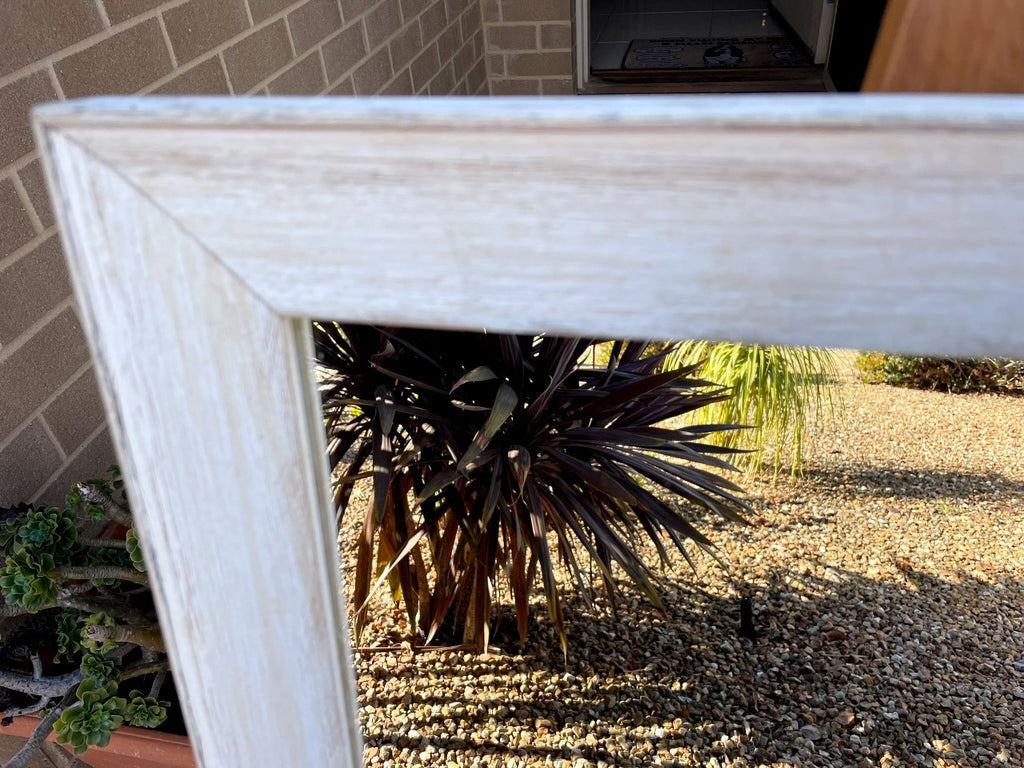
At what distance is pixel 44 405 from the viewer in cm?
160

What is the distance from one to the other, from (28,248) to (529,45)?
3.51 metres

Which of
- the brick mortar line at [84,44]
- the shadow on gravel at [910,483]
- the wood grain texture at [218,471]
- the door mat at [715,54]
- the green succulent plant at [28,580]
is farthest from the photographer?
the door mat at [715,54]

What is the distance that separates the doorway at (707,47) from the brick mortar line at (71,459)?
3.67m

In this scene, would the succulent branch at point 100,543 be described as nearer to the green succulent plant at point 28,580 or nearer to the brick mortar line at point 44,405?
the green succulent plant at point 28,580

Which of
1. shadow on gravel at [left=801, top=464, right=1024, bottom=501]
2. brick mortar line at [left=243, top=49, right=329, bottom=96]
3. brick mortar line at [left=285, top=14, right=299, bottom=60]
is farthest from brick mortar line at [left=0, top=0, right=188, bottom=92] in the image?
shadow on gravel at [left=801, top=464, right=1024, bottom=501]

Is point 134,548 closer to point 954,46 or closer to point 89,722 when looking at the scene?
point 89,722

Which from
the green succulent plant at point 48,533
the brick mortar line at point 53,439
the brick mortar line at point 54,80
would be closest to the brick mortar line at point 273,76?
the brick mortar line at point 54,80

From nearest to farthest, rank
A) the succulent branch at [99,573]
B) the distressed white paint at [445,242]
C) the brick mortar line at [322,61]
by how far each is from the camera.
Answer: the distressed white paint at [445,242] → the succulent branch at [99,573] → the brick mortar line at [322,61]

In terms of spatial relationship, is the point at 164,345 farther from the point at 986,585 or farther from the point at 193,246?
the point at 986,585

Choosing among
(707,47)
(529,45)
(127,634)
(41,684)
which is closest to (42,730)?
(41,684)

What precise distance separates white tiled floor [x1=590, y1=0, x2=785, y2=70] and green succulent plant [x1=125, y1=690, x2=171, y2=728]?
4972mm

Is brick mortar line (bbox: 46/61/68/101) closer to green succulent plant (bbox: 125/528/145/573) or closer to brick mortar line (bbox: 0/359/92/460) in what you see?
brick mortar line (bbox: 0/359/92/460)

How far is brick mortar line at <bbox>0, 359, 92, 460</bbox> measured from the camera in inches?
59.0

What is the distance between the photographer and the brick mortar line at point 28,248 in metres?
1.47
